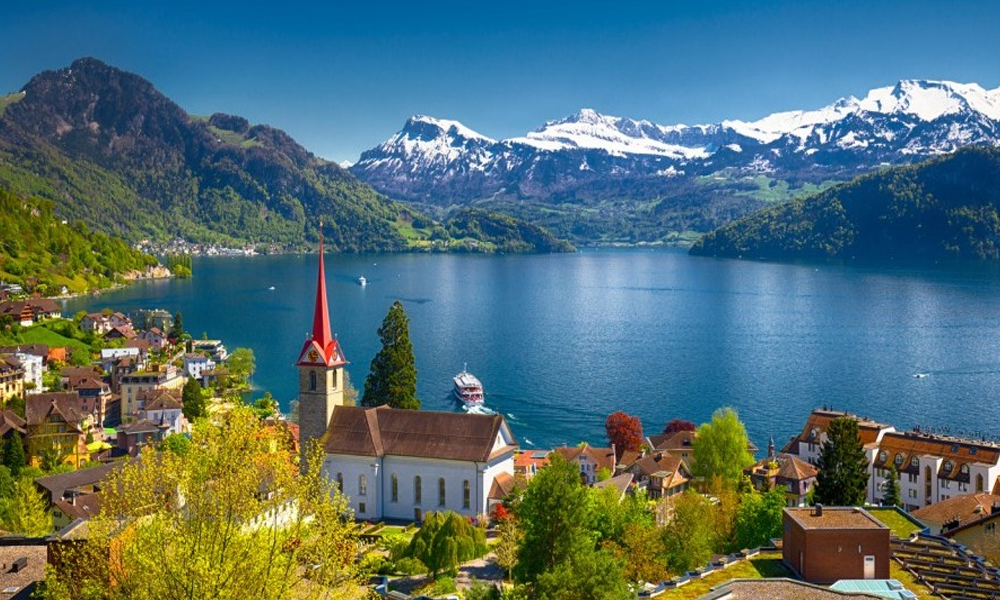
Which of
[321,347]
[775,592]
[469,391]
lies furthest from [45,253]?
[775,592]

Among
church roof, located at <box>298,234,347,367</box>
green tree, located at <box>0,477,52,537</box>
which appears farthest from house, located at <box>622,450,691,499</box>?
green tree, located at <box>0,477,52,537</box>

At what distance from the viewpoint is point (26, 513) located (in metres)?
42.3

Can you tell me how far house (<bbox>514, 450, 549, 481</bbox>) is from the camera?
5581 cm

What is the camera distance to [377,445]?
44812mm

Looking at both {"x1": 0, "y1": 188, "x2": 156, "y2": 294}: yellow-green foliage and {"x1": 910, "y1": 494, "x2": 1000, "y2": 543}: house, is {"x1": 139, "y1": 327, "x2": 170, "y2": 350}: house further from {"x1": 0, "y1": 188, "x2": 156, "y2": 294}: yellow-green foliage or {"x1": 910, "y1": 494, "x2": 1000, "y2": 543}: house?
{"x1": 910, "y1": 494, "x2": 1000, "y2": 543}: house

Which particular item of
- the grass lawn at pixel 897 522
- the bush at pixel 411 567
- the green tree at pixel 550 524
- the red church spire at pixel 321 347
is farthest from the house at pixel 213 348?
the grass lawn at pixel 897 522

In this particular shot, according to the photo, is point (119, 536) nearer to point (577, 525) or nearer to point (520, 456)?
point (577, 525)

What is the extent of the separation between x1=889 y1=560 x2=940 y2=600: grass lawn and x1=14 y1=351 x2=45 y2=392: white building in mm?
76863

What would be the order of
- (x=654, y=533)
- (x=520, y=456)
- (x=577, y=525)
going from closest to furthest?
(x=577, y=525) < (x=654, y=533) < (x=520, y=456)

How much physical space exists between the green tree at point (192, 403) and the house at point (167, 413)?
0.41 meters

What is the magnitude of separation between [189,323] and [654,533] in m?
123

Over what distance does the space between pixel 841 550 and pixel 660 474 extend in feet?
88.4

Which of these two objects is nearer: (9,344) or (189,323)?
(9,344)

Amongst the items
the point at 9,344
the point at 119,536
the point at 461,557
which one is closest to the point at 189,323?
the point at 9,344
